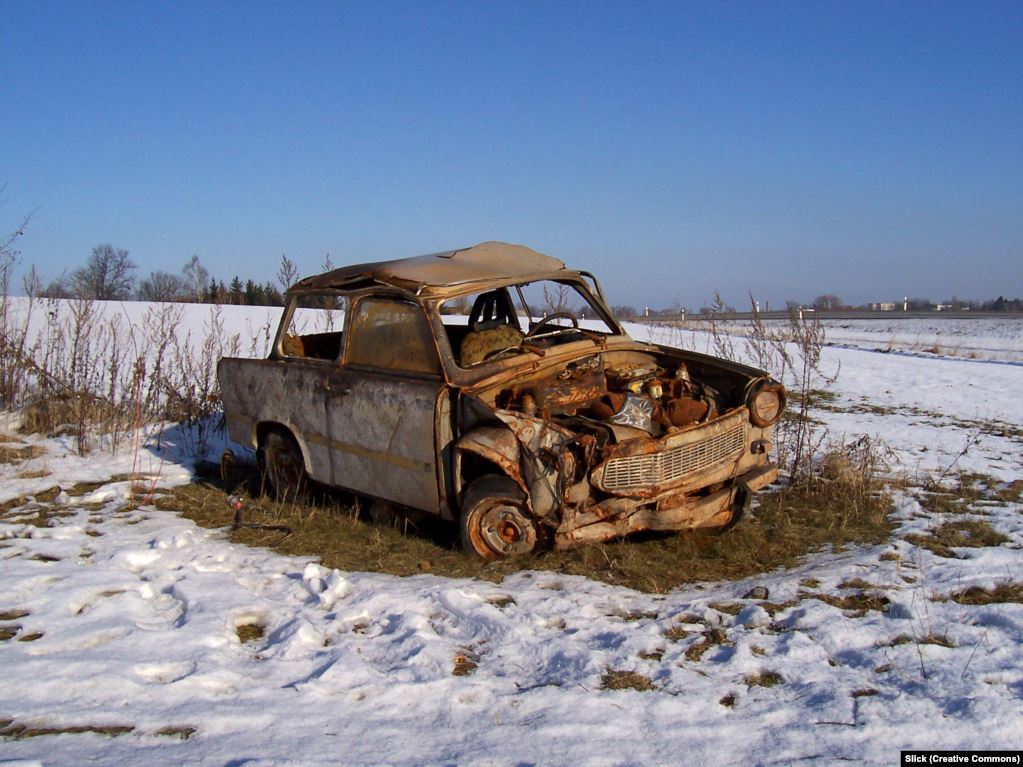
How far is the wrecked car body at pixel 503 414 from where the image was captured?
4.66 meters

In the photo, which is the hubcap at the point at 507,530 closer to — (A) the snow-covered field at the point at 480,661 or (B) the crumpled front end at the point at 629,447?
(B) the crumpled front end at the point at 629,447

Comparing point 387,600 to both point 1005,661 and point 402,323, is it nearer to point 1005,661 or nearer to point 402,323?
point 402,323

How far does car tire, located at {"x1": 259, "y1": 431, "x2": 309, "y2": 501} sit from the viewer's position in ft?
20.8

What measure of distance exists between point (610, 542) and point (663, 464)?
76cm

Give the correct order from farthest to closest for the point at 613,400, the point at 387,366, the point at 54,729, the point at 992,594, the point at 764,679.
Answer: the point at 387,366, the point at 613,400, the point at 992,594, the point at 764,679, the point at 54,729

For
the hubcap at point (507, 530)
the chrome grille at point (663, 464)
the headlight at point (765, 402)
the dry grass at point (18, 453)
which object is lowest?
the hubcap at point (507, 530)

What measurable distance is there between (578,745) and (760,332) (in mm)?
4962

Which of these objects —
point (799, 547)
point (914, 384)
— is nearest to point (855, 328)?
point (914, 384)

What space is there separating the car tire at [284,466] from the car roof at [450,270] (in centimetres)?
128

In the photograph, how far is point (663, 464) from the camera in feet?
15.4

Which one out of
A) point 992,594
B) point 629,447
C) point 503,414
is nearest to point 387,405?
point 503,414

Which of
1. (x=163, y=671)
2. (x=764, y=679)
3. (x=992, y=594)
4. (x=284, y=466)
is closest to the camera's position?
(x=764, y=679)

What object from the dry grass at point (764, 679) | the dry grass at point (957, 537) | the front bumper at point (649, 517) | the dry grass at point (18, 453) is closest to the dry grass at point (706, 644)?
the dry grass at point (764, 679)

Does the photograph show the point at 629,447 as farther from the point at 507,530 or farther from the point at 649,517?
the point at 507,530
